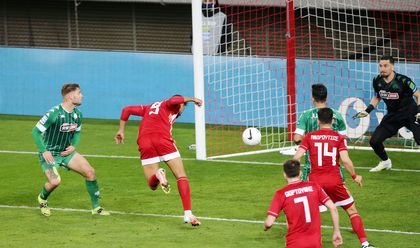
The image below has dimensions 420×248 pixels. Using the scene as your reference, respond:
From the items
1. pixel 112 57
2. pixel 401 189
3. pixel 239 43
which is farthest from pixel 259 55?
pixel 401 189

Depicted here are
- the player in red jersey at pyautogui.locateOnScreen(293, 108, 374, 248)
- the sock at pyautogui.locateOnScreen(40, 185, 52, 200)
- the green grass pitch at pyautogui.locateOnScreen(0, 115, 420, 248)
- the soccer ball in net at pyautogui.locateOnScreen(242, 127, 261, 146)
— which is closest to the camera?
the player in red jersey at pyautogui.locateOnScreen(293, 108, 374, 248)

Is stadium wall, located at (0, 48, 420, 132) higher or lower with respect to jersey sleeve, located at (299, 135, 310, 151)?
higher

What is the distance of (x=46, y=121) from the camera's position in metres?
13.7

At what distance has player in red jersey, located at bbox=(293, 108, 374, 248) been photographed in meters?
11.8

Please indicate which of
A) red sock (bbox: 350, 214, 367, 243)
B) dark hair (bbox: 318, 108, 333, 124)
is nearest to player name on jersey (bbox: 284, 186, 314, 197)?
dark hair (bbox: 318, 108, 333, 124)

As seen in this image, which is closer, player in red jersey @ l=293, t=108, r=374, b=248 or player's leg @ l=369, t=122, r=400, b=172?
player in red jersey @ l=293, t=108, r=374, b=248

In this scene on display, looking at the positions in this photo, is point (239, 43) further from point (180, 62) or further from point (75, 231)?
point (75, 231)

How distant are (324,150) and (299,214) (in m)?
1.88

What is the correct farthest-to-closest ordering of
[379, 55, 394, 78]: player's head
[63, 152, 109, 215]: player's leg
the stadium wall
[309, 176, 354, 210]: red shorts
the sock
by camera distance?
the stadium wall
[379, 55, 394, 78]: player's head
the sock
[63, 152, 109, 215]: player's leg
[309, 176, 354, 210]: red shorts

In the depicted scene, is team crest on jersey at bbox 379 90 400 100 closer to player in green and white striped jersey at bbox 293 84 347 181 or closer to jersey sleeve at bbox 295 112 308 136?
player in green and white striped jersey at bbox 293 84 347 181

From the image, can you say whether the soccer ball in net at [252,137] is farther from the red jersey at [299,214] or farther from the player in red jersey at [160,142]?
the red jersey at [299,214]

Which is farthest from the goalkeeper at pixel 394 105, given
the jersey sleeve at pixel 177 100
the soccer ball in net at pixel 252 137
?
the jersey sleeve at pixel 177 100

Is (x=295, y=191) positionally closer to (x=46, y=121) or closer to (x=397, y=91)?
(x=46, y=121)

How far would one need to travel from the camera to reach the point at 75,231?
516 inches
